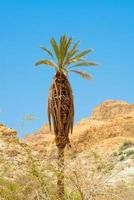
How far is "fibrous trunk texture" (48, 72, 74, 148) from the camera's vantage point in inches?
872

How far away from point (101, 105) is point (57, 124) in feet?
279

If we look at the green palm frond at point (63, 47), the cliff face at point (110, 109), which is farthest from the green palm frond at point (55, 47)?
the cliff face at point (110, 109)

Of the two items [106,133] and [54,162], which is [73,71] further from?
[106,133]

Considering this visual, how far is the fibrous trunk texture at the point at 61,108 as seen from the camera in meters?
22.1

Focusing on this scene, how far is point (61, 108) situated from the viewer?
22.3 metres

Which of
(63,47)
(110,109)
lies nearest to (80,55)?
(63,47)

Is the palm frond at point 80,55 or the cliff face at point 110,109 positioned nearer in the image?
the palm frond at point 80,55

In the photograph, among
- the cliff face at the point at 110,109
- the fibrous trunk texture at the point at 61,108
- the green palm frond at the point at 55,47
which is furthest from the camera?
the cliff face at the point at 110,109

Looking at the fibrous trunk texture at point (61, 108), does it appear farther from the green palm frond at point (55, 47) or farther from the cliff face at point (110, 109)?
the cliff face at point (110, 109)

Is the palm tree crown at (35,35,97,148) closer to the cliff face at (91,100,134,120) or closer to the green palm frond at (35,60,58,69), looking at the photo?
the green palm frond at (35,60,58,69)

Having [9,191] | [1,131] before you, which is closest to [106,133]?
[1,131]

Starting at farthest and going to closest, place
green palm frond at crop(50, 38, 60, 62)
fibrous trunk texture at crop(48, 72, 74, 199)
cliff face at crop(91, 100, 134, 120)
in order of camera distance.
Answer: cliff face at crop(91, 100, 134, 120) → green palm frond at crop(50, 38, 60, 62) → fibrous trunk texture at crop(48, 72, 74, 199)

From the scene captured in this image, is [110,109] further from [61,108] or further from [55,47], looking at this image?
[61,108]

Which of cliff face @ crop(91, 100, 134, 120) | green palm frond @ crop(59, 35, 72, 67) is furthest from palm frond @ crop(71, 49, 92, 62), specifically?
A: cliff face @ crop(91, 100, 134, 120)
